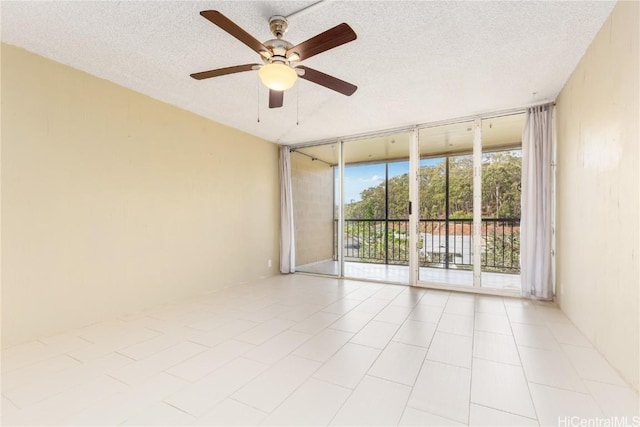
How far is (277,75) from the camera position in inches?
72.1

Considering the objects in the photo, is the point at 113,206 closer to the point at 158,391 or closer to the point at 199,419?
the point at 158,391

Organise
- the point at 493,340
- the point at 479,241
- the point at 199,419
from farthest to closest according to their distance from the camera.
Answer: the point at 479,241, the point at 493,340, the point at 199,419

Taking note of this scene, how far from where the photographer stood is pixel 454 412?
5.03 feet

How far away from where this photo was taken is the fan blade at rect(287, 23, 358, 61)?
160 centimetres

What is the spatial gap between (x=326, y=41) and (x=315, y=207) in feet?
15.9

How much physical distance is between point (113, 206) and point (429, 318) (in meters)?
3.52

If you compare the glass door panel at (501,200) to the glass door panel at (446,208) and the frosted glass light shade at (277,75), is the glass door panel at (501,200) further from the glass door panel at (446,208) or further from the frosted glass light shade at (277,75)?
the frosted glass light shade at (277,75)

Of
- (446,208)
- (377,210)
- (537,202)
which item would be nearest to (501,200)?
(446,208)

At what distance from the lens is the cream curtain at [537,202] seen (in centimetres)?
345

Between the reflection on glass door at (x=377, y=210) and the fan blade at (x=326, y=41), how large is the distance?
407 cm

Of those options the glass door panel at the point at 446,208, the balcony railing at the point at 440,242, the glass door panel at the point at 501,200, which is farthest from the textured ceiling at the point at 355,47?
the balcony railing at the point at 440,242

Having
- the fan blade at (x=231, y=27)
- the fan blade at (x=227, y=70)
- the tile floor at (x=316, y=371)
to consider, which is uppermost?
the fan blade at (x=231, y=27)

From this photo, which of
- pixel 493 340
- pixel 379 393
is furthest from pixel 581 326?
pixel 379 393

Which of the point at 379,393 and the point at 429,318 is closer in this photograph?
the point at 379,393
